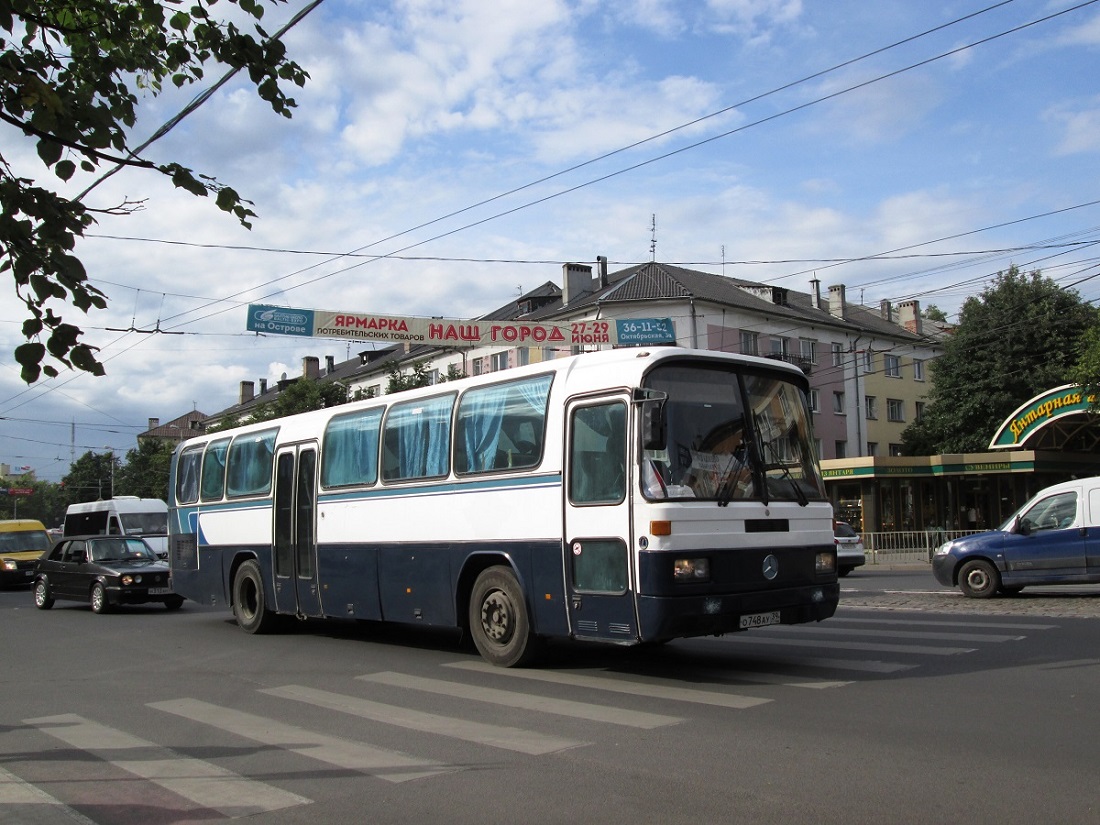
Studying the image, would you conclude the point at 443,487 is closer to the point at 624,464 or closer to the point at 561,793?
the point at 624,464

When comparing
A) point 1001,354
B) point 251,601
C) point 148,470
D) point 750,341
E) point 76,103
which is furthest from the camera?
point 148,470

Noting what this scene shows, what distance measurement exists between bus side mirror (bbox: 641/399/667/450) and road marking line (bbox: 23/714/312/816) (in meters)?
4.13

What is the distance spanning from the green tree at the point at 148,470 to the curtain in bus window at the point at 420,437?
69.5 m

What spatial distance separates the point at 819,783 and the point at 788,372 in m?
5.32

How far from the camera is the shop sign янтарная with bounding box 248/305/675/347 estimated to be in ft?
85.9

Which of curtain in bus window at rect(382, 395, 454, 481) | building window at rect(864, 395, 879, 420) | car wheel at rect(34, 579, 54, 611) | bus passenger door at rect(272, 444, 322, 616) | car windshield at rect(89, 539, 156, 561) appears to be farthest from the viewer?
building window at rect(864, 395, 879, 420)

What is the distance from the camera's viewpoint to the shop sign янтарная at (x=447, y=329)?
2619 cm

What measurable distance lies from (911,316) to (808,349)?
61.0 ft

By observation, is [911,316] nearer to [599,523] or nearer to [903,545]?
[903,545]

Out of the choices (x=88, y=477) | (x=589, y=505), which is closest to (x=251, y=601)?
(x=589, y=505)

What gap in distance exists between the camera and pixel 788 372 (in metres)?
10.5

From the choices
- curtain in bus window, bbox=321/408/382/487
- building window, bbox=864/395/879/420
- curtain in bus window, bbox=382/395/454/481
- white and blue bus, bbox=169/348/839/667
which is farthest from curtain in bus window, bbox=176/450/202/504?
building window, bbox=864/395/879/420

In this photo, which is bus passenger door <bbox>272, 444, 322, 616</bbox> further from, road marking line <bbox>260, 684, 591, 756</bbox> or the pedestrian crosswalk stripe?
the pedestrian crosswalk stripe

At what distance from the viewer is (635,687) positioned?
30.9 ft
